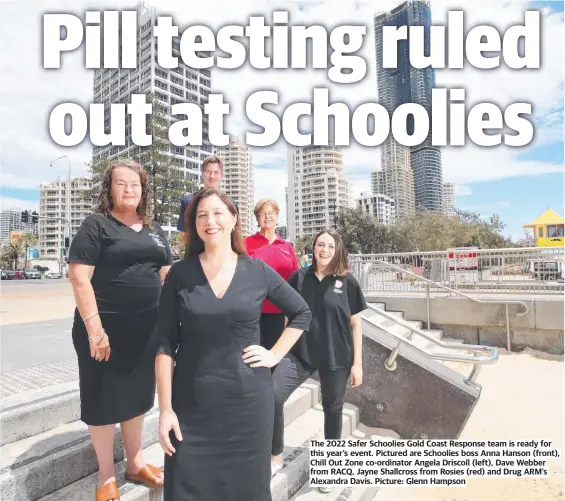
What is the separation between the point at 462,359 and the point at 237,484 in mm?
2926

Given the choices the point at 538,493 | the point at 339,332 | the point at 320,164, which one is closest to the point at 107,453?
the point at 339,332

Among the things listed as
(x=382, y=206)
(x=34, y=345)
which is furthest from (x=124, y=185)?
(x=382, y=206)

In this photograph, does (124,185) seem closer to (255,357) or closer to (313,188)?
(255,357)

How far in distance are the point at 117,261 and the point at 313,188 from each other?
122 meters

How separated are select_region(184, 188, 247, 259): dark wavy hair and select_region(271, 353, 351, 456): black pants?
1.27 meters

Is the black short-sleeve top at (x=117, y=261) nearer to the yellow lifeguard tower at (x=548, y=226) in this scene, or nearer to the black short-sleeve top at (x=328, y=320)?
the black short-sleeve top at (x=328, y=320)

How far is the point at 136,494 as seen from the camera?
7.34 ft

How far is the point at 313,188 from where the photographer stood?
122625 mm

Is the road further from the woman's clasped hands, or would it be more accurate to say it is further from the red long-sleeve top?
the woman's clasped hands

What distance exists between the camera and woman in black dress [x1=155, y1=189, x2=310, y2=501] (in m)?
1.69

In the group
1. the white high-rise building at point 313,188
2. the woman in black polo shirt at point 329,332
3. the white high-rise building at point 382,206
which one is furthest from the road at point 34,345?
the white high-rise building at point 313,188

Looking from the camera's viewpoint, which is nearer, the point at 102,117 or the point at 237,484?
the point at 237,484

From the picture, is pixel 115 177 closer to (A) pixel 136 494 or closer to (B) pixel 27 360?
(A) pixel 136 494

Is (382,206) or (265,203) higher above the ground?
(382,206)
